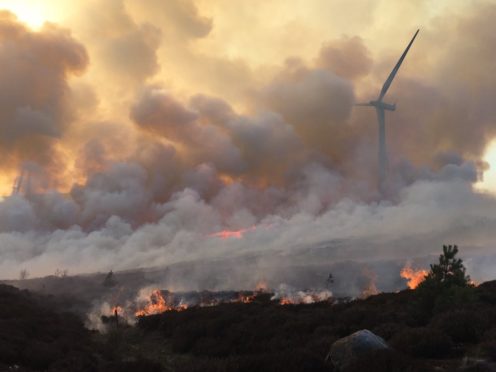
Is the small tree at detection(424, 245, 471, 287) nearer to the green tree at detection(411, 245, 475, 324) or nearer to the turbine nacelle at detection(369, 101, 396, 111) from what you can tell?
the green tree at detection(411, 245, 475, 324)

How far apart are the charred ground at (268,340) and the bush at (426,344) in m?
0.04

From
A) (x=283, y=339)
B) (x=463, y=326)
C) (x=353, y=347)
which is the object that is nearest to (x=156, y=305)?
(x=283, y=339)

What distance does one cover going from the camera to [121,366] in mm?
17969

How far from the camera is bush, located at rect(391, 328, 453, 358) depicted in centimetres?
1695

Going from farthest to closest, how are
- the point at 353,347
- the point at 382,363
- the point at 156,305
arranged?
the point at 156,305, the point at 353,347, the point at 382,363

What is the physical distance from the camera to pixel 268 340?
2781 centimetres

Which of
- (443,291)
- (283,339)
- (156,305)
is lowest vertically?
(156,305)

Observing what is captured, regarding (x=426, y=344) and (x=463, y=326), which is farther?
(x=463, y=326)

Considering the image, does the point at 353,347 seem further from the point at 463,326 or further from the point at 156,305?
the point at 156,305

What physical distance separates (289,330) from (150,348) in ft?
39.0

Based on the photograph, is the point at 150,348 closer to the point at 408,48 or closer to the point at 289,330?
the point at 289,330

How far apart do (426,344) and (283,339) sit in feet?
34.7

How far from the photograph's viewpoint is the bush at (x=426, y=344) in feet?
55.6

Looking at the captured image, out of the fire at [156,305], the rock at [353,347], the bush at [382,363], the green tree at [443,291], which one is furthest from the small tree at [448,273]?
the fire at [156,305]
